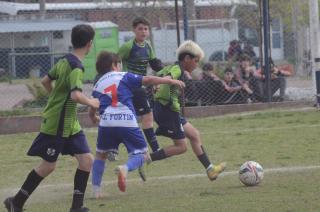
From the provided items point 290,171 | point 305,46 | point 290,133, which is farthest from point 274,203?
point 305,46

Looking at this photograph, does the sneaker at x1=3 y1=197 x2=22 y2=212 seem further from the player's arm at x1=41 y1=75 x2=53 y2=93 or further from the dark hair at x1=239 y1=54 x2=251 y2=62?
the dark hair at x1=239 y1=54 x2=251 y2=62

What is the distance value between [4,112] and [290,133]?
545 cm

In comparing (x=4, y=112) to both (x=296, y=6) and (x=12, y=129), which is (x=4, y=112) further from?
(x=296, y=6)

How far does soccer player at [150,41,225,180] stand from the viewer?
343 inches

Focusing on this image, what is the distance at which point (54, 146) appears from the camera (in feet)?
23.5

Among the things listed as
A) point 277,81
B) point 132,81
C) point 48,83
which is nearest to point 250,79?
point 277,81

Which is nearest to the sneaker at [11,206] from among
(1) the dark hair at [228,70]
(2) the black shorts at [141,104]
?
(2) the black shorts at [141,104]

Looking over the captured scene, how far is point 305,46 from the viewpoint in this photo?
25.0 meters

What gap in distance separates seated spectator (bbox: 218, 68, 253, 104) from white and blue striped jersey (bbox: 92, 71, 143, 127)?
8.91 m

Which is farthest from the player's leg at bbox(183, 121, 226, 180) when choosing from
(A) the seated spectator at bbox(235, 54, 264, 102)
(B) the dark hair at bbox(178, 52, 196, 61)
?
(A) the seated spectator at bbox(235, 54, 264, 102)

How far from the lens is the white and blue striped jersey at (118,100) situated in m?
7.60

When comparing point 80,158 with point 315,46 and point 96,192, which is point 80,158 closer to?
point 96,192

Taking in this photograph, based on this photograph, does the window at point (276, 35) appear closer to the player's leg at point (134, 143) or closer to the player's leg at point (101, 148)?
the player's leg at point (101, 148)

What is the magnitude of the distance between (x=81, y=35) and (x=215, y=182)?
2486 mm
